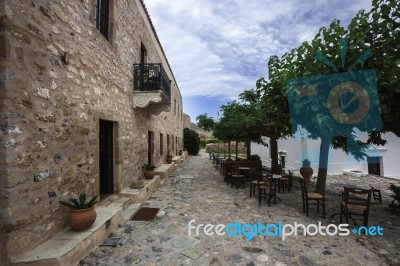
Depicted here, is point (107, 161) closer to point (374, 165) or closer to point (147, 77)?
point (147, 77)

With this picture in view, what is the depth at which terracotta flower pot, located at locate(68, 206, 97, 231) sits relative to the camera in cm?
317

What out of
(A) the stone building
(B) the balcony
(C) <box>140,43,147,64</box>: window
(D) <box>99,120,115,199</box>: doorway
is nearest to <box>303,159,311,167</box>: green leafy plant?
(B) the balcony

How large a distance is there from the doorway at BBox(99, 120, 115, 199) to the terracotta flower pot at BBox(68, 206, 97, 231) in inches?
87.2

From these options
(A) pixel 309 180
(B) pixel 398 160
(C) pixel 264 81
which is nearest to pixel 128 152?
(C) pixel 264 81

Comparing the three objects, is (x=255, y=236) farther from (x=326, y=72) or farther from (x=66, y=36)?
(x=66, y=36)

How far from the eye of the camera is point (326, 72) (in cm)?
492

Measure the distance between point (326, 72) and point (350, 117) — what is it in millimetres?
1221

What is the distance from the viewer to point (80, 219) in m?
3.20

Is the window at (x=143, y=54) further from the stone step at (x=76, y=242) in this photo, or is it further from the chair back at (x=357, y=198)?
the chair back at (x=357, y=198)

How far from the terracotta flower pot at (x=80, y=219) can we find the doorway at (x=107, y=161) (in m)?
2.21

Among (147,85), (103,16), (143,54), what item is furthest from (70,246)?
(143,54)

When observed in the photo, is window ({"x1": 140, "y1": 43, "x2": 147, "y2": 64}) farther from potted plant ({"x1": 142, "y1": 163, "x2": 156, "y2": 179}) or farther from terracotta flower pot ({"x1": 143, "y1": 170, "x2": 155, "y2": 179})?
Result: terracotta flower pot ({"x1": 143, "y1": 170, "x2": 155, "y2": 179})

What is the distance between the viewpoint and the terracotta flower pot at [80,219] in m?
3.17

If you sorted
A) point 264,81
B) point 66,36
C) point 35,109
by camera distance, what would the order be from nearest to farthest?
point 35,109, point 66,36, point 264,81
